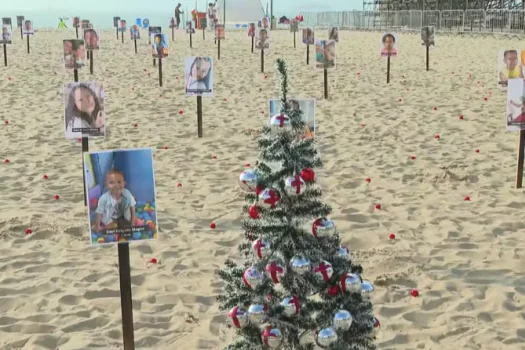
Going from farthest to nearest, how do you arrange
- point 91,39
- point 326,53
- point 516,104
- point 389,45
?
point 91,39, point 389,45, point 326,53, point 516,104

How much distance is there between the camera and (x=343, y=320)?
8.69ft

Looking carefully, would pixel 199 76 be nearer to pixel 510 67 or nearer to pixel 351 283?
pixel 510 67

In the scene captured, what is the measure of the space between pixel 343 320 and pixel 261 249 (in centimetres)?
44

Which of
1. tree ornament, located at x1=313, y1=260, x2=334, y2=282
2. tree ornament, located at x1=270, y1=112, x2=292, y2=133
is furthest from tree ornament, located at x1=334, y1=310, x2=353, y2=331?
tree ornament, located at x1=270, y1=112, x2=292, y2=133

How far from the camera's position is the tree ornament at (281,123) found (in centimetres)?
277

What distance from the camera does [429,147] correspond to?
821 cm

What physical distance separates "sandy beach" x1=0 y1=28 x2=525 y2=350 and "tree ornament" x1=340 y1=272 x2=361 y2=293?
1.04 metres

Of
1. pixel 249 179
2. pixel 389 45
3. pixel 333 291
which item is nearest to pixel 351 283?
pixel 333 291

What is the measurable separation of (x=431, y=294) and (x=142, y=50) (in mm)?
19309

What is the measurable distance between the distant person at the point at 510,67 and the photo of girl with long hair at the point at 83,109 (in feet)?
17.7

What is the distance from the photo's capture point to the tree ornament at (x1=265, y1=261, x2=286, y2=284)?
8.93 ft

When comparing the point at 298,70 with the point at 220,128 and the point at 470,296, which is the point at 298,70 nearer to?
the point at 220,128

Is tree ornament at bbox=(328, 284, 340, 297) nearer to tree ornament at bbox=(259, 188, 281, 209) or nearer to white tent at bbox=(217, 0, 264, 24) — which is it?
tree ornament at bbox=(259, 188, 281, 209)

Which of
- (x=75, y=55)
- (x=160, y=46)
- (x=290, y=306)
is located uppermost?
(x=160, y=46)
